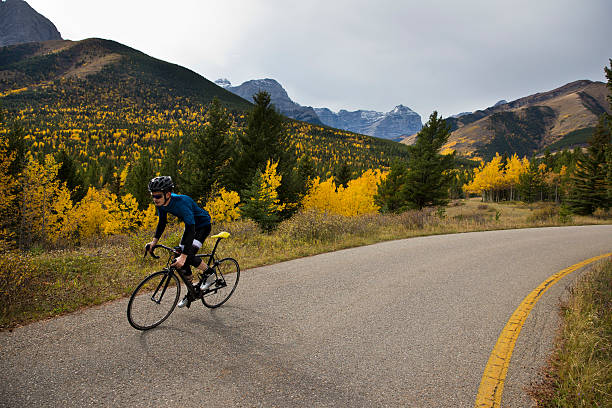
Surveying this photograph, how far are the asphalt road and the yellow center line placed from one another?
7 centimetres

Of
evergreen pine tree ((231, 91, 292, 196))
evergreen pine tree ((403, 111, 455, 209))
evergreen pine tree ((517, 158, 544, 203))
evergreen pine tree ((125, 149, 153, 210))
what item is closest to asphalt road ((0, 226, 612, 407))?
evergreen pine tree ((231, 91, 292, 196))

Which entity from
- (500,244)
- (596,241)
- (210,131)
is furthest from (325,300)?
(210,131)

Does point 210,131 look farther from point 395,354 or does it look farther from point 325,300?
point 395,354

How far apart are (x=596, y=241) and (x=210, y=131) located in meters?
26.3

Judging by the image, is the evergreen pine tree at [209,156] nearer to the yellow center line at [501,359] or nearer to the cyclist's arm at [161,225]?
the cyclist's arm at [161,225]

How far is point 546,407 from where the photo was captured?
8.55ft

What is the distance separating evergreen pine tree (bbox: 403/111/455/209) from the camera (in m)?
26.2

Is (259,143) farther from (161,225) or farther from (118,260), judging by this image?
(161,225)

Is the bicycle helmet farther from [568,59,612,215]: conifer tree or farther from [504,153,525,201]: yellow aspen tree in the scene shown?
[504,153,525,201]: yellow aspen tree

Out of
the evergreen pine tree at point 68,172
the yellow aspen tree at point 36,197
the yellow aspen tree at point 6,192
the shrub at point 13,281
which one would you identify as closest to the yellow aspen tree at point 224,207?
the yellow aspen tree at point 36,197

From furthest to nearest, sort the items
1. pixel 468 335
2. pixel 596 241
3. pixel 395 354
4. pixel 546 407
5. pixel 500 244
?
pixel 596 241, pixel 500 244, pixel 468 335, pixel 395 354, pixel 546 407

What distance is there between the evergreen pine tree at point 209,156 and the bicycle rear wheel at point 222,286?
20968mm

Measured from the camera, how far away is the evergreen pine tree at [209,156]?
25000 mm

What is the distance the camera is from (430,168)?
2647 cm
